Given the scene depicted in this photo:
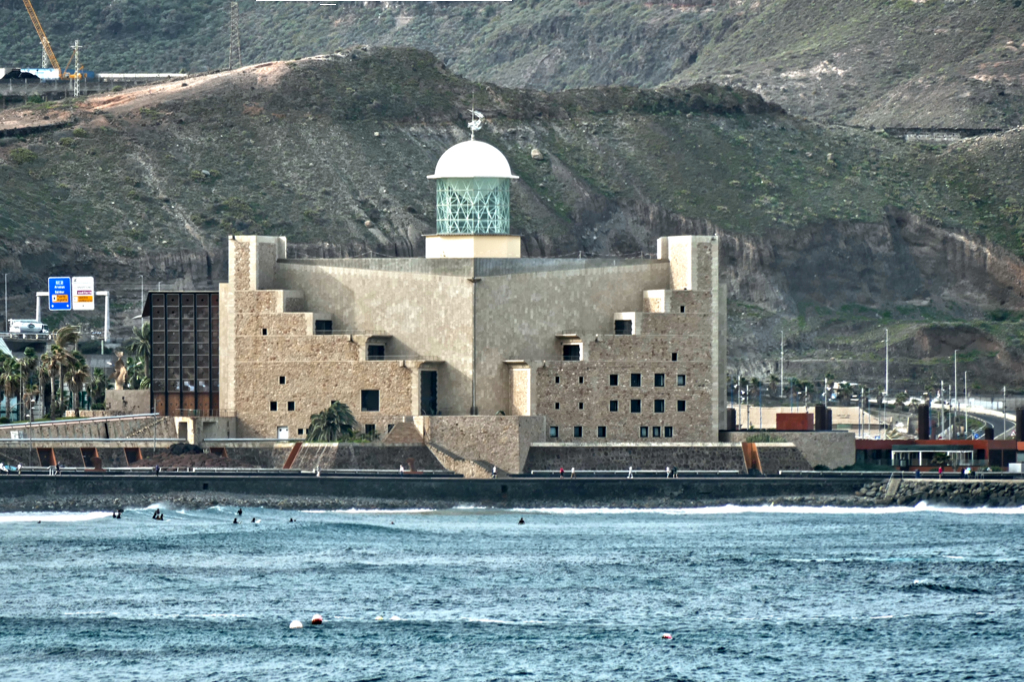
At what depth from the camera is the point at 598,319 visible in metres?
103

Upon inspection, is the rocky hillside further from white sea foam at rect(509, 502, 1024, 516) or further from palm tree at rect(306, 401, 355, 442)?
white sea foam at rect(509, 502, 1024, 516)

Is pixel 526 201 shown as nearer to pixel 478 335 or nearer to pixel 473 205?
pixel 473 205

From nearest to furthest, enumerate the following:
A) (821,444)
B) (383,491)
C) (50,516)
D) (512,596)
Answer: (512,596) < (50,516) < (383,491) < (821,444)

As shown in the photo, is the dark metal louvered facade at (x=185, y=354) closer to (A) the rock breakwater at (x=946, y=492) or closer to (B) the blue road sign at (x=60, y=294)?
(A) the rock breakwater at (x=946, y=492)

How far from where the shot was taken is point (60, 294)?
466ft

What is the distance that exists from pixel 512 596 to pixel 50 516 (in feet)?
95.7

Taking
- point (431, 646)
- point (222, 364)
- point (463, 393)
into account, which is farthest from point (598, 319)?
point (431, 646)

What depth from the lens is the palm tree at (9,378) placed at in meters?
111

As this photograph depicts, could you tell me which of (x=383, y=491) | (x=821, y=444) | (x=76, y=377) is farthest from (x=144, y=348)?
(x=821, y=444)

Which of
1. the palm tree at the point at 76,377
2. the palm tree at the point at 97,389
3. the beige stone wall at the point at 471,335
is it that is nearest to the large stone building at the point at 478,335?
the beige stone wall at the point at 471,335

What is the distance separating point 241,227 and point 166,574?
295 feet

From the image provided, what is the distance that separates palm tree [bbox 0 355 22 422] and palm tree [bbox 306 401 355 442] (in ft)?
61.2

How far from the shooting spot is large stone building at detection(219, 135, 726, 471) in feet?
331

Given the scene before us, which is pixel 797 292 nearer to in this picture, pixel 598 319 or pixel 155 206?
pixel 155 206
